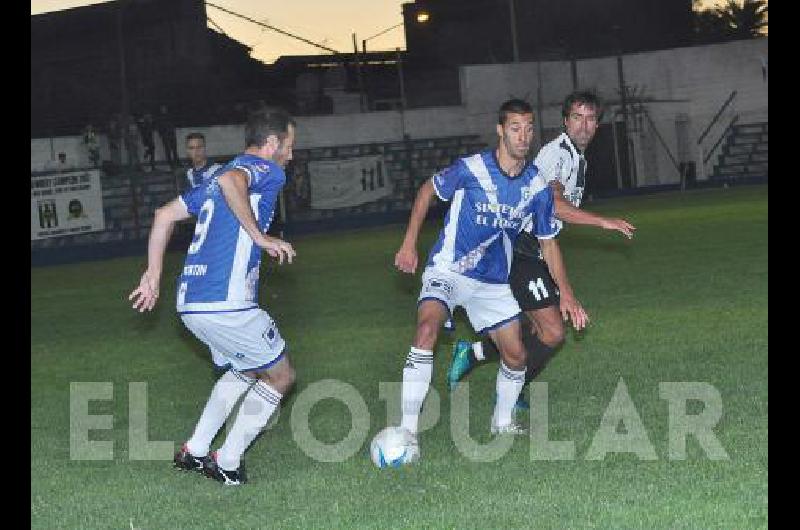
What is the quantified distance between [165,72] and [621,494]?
145ft

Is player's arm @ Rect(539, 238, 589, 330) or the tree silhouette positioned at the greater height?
the tree silhouette

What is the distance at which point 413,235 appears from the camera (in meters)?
7.68

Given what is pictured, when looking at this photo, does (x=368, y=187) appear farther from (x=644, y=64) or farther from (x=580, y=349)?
(x=580, y=349)

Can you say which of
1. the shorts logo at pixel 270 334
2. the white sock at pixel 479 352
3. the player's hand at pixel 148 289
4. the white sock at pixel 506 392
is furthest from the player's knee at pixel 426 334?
the white sock at pixel 479 352

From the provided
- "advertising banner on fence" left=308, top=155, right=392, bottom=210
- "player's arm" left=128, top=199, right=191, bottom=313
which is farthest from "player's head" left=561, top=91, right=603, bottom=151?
"advertising banner on fence" left=308, top=155, right=392, bottom=210

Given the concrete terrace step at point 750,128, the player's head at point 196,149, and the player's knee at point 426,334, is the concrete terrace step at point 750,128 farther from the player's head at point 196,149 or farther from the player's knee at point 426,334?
the player's knee at point 426,334

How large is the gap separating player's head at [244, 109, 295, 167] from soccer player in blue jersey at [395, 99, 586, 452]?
0.91m

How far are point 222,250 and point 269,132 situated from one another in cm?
65

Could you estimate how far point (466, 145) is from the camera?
4394cm

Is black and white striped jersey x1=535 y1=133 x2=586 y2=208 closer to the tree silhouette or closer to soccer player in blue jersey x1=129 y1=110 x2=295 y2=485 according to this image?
soccer player in blue jersey x1=129 y1=110 x2=295 y2=485

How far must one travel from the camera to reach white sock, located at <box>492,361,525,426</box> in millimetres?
7883

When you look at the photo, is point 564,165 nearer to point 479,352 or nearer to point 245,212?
point 479,352

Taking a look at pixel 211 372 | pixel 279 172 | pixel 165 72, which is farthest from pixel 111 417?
pixel 165 72

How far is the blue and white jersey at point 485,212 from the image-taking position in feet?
25.3
